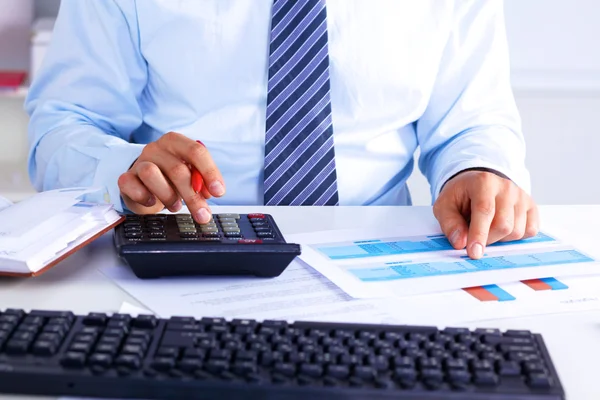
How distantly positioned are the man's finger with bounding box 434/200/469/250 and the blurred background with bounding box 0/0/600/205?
4.84ft

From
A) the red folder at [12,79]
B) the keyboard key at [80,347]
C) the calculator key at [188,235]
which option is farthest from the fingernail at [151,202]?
the red folder at [12,79]

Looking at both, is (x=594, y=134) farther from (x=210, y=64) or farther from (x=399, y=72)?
(x=210, y=64)

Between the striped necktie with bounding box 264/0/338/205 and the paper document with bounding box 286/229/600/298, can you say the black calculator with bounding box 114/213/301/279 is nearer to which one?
the paper document with bounding box 286/229/600/298

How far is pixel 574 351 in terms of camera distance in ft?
2.07

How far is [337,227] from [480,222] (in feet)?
0.57

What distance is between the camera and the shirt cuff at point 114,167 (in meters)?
0.98

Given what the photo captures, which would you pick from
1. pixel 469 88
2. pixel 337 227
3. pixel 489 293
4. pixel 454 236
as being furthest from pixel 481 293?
pixel 469 88

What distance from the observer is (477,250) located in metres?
0.84

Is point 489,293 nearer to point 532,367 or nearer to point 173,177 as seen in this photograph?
point 532,367

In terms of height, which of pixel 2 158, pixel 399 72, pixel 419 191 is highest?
pixel 399 72

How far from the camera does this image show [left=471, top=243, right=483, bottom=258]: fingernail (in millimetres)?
843

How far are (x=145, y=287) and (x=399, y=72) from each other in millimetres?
625

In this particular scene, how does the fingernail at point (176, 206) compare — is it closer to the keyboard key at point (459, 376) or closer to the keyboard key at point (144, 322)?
the keyboard key at point (144, 322)

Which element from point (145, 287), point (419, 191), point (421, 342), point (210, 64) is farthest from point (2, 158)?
point (421, 342)
